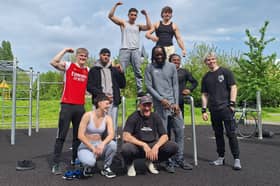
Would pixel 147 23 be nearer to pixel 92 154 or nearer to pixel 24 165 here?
pixel 92 154

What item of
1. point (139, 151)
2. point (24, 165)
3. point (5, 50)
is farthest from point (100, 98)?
point (5, 50)

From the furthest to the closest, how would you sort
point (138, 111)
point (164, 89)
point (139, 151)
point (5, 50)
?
point (5, 50) < point (164, 89) < point (138, 111) < point (139, 151)

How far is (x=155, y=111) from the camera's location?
148 inches

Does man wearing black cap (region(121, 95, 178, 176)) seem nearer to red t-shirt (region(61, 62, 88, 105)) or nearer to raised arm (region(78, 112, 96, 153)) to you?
raised arm (region(78, 112, 96, 153))

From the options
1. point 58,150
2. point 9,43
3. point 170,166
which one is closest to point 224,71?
point 170,166

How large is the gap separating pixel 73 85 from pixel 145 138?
124cm

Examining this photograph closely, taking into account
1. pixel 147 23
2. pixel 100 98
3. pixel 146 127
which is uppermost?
pixel 147 23

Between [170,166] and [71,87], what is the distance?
179cm

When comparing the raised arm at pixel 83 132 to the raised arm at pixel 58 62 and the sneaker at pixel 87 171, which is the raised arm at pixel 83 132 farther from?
the raised arm at pixel 58 62

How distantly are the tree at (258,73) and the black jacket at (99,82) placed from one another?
15.3m

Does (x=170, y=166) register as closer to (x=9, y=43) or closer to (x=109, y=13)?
(x=109, y=13)

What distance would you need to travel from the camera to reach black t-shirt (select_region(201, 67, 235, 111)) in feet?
12.7

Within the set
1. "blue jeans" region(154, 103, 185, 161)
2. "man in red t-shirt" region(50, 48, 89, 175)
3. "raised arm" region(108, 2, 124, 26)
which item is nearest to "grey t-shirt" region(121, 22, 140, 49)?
"raised arm" region(108, 2, 124, 26)

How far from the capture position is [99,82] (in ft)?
12.0
